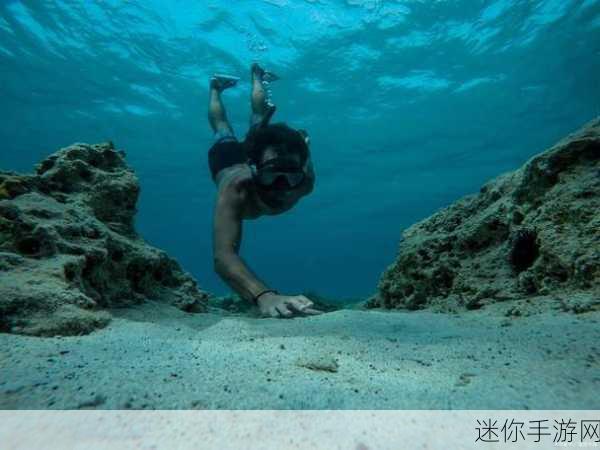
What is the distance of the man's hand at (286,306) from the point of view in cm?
345

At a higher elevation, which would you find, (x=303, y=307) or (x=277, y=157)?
(x=277, y=157)

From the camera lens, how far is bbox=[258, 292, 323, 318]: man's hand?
345 cm

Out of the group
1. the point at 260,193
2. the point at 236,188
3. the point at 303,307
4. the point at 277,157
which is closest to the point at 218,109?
the point at 236,188

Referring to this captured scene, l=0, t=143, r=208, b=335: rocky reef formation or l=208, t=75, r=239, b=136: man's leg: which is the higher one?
l=208, t=75, r=239, b=136: man's leg

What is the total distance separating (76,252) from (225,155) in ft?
10.8

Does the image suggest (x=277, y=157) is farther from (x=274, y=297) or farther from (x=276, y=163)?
(x=274, y=297)

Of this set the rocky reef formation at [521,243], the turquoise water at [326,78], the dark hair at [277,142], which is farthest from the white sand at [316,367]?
the turquoise water at [326,78]

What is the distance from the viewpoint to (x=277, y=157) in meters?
4.41

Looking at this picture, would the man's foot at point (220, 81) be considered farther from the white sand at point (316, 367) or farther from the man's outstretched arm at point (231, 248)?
the white sand at point (316, 367)

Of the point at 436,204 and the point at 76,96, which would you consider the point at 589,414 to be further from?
the point at 436,204

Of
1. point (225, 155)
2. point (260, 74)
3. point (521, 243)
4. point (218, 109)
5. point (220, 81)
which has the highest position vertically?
point (260, 74)

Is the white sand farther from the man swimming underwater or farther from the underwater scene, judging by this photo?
the man swimming underwater

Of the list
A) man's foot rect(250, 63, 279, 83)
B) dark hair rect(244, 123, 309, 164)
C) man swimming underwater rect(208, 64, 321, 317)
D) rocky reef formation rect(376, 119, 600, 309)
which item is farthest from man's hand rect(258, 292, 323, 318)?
man's foot rect(250, 63, 279, 83)

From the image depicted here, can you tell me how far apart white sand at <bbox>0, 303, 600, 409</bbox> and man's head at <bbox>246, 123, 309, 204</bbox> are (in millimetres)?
2246
